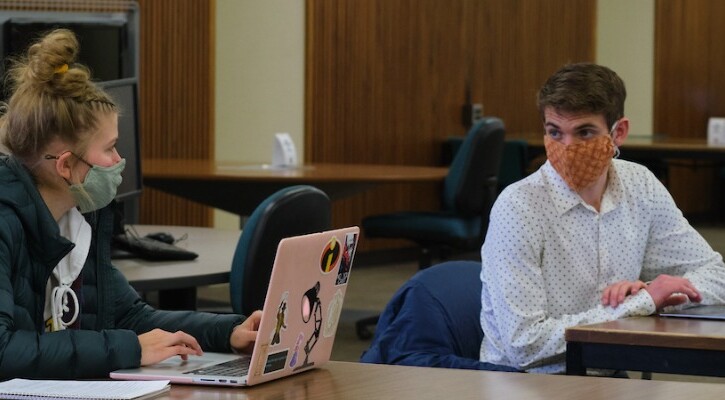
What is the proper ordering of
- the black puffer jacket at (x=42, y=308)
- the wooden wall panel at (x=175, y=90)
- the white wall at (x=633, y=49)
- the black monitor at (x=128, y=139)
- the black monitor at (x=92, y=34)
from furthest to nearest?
the white wall at (x=633, y=49) < the wooden wall panel at (x=175, y=90) < the black monitor at (x=128, y=139) < the black monitor at (x=92, y=34) < the black puffer jacket at (x=42, y=308)

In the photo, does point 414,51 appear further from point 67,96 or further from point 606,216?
point 67,96

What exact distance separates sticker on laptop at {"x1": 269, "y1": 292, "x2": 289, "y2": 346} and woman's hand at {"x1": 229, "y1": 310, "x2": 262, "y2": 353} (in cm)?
28

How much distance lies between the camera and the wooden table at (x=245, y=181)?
575cm

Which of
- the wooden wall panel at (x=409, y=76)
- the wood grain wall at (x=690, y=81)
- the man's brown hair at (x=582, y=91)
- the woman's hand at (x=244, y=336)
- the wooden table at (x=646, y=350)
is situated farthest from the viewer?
the wood grain wall at (x=690, y=81)

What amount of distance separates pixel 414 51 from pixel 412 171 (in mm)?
2986

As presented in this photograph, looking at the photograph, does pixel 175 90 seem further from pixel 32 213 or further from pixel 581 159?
pixel 32 213

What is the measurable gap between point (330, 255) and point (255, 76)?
19.8 ft

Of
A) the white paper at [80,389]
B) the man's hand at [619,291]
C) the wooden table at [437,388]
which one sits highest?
the white paper at [80,389]

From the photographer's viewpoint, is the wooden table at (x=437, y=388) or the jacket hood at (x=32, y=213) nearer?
the wooden table at (x=437, y=388)

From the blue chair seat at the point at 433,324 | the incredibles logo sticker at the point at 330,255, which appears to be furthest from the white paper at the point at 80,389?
the blue chair seat at the point at 433,324

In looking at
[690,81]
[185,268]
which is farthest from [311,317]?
[690,81]

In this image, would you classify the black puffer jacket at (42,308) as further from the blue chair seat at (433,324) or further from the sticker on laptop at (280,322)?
the blue chair seat at (433,324)

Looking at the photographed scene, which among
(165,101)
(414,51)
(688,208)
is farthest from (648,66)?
(165,101)

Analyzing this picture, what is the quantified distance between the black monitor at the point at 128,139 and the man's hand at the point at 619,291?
1.43 metres
